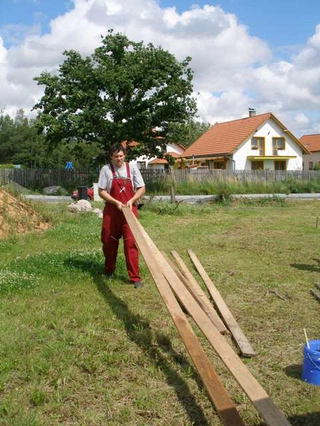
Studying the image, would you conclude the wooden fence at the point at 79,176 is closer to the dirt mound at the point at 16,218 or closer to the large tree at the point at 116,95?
the large tree at the point at 116,95

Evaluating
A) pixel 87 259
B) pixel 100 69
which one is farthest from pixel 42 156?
pixel 87 259

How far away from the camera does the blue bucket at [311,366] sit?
11.9ft

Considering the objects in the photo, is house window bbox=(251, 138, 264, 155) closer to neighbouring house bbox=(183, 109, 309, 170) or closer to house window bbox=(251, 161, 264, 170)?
neighbouring house bbox=(183, 109, 309, 170)

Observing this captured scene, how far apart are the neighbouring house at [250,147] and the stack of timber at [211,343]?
39.0 m

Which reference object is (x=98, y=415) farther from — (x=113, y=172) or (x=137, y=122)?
(x=137, y=122)

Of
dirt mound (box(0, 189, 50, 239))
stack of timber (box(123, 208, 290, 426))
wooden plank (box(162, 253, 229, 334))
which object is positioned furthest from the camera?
dirt mound (box(0, 189, 50, 239))

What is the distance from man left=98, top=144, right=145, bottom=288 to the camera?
6.24 m

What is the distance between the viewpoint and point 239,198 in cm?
2238

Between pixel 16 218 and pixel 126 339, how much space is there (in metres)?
7.05

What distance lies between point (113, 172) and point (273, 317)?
284 centimetres

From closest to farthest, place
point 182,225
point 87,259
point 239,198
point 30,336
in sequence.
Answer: point 30,336
point 87,259
point 182,225
point 239,198

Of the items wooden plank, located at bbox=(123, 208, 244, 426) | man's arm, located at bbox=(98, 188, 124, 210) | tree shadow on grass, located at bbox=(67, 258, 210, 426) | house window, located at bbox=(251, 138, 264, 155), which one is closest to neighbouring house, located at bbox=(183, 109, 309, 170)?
house window, located at bbox=(251, 138, 264, 155)

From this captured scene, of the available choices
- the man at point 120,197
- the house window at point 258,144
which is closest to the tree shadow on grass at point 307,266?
the man at point 120,197

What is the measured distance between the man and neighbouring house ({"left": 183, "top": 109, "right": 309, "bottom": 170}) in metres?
37.4
